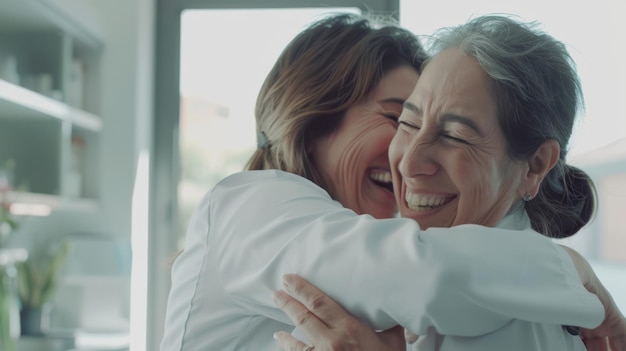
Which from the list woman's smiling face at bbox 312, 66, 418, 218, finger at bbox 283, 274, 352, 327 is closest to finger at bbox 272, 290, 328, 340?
finger at bbox 283, 274, 352, 327

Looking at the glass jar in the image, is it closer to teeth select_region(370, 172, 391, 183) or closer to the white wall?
the white wall

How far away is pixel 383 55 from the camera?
5.68ft

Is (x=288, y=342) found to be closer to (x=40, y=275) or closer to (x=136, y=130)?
(x=40, y=275)

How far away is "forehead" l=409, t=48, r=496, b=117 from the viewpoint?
1285 millimetres

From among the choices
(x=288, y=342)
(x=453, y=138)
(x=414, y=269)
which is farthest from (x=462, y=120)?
(x=288, y=342)

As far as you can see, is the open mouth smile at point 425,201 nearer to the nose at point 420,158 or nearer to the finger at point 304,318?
the nose at point 420,158

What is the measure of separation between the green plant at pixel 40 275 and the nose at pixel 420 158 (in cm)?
215

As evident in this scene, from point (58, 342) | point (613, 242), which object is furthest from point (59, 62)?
point (613, 242)

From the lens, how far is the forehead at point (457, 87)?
1285 mm

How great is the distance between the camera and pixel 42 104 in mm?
2961

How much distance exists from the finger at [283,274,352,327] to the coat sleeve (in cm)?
1

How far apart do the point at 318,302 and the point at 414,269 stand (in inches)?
7.0

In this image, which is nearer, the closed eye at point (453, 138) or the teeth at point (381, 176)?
the closed eye at point (453, 138)

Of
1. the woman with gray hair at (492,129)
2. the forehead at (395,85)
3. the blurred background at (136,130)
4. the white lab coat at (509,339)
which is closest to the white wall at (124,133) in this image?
the blurred background at (136,130)
